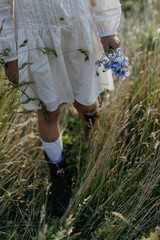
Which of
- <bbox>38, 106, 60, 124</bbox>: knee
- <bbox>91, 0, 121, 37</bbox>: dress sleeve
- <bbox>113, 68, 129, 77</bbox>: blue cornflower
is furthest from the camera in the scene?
<bbox>38, 106, 60, 124</bbox>: knee

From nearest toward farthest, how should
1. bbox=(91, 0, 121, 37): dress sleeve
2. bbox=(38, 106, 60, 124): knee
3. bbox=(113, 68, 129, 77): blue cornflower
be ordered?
bbox=(113, 68, 129, 77): blue cornflower
bbox=(91, 0, 121, 37): dress sleeve
bbox=(38, 106, 60, 124): knee

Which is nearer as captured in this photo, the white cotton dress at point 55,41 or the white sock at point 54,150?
the white cotton dress at point 55,41

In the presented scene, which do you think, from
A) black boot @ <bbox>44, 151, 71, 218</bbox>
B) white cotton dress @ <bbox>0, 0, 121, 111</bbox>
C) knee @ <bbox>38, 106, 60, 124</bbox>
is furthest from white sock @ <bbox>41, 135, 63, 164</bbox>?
white cotton dress @ <bbox>0, 0, 121, 111</bbox>

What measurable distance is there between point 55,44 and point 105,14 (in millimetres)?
344

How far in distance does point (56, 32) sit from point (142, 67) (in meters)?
1.15

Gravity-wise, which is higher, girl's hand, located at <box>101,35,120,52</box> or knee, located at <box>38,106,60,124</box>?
girl's hand, located at <box>101,35,120,52</box>

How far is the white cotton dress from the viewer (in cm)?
142

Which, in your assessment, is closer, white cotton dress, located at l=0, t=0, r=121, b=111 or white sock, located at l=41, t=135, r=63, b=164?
white cotton dress, located at l=0, t=0, r=121, b=111

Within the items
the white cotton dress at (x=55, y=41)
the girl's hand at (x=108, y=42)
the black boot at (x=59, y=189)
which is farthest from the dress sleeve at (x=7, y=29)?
the black boot at (x=59, y=189)

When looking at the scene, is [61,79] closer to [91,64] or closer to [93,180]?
[91,64]

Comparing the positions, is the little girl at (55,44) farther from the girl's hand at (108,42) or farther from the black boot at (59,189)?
the black boot at (59,189)

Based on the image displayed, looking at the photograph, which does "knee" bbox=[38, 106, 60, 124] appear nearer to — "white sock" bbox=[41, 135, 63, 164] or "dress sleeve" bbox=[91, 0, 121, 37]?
"white sock" bbox=[41, 135, 63, 164]

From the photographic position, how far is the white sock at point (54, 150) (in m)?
1.78

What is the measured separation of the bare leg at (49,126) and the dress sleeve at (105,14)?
0.57 metres
